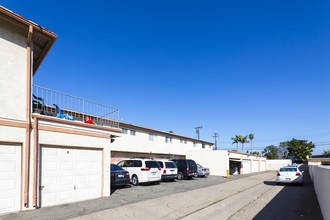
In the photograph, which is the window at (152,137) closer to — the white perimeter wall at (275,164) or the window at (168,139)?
the window at (168,139)

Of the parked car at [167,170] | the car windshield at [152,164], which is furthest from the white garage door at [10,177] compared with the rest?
the parked car at [167,170]

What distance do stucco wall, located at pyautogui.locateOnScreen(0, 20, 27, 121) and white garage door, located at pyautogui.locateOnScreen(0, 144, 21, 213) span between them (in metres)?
1.17

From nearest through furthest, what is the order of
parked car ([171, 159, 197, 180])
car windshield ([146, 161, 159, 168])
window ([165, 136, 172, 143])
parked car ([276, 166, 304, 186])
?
car windshield ([146, 161, 159, 168]), parked car ([276, 166, 304, 186]), parked car ([171, 159, 197, 180]), window ([165, 136, 172, 143])

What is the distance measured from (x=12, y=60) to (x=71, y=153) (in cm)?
426

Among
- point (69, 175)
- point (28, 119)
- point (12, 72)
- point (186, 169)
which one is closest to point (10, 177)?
point (28, 119)

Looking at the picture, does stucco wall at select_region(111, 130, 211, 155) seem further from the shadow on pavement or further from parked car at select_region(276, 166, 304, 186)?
the shadow on pavement

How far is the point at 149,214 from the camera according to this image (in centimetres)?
1017

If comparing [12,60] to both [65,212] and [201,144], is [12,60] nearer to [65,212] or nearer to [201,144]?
[65,212]

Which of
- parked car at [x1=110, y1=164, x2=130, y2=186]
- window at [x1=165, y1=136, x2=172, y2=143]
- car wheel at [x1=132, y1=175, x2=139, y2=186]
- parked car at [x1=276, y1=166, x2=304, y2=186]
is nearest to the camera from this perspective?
parked car at [x1=110, y1=164, x2=130, y2=186]

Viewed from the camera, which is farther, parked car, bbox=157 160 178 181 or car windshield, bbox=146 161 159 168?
parked car, bbox=157 160 178 181

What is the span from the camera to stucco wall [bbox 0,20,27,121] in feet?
31.1

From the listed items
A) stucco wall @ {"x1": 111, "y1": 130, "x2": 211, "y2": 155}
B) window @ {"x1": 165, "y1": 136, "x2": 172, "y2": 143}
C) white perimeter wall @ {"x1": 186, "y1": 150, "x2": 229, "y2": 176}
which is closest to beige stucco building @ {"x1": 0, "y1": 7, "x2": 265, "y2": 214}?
stucco wall @ {"x1": 111, "y1": 130, "x2": 211, "y2": 155}

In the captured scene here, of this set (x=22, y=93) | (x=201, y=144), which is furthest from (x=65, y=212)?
(x=201, y=144)

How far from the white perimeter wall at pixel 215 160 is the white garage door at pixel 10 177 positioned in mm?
26986
